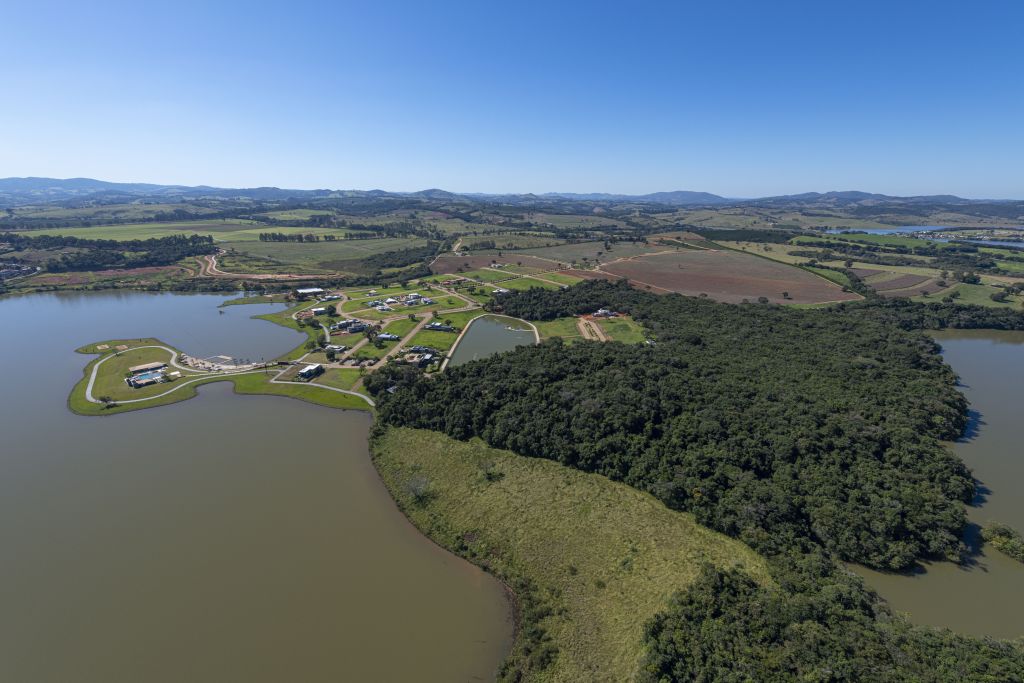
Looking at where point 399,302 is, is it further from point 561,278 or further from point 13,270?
point 13,270

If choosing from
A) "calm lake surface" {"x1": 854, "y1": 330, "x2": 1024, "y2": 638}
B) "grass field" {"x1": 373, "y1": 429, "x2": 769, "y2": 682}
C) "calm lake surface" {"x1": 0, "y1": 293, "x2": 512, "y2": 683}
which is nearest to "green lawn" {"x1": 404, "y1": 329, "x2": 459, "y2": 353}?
"calm lake surface" {"x1": 0, "y1": 293, "x2": 512, "y2": 683}

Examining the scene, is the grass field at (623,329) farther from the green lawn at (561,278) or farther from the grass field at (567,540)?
the grass field at (567,540)

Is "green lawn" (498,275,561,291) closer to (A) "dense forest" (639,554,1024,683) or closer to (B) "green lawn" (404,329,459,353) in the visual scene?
(B) "green lawn" (404,329,459,353)

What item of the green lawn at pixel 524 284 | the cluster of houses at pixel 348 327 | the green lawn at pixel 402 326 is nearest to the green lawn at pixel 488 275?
the green lawn at pixel 524 284

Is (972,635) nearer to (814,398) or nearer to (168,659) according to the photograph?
(814,398)

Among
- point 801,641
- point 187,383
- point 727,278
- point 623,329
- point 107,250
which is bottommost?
point 187,383

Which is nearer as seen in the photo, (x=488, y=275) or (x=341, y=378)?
(x=341, y=378)

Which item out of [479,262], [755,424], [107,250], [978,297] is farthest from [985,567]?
[107,250]

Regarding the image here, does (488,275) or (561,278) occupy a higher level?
(561,278)
